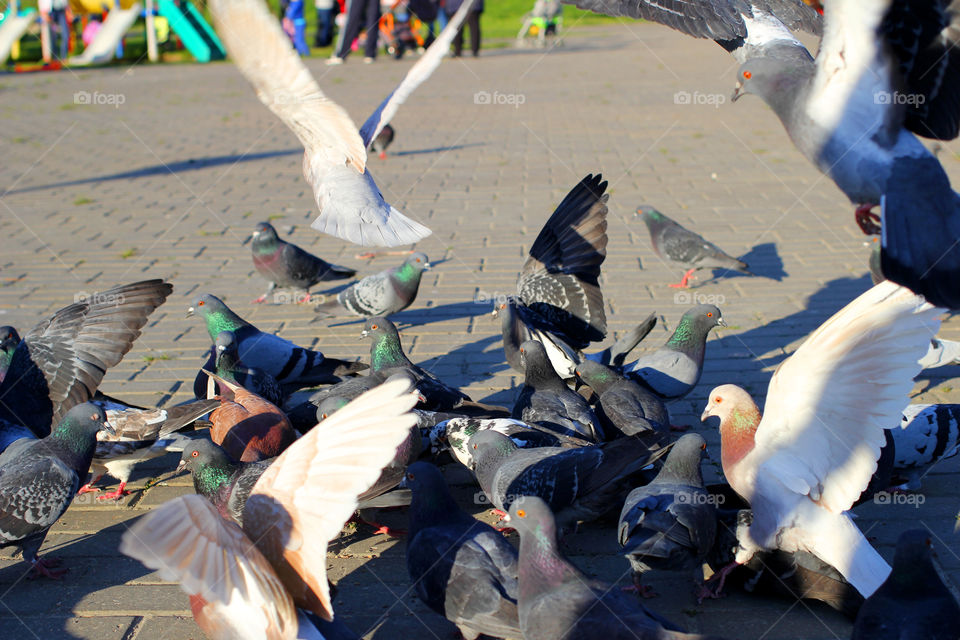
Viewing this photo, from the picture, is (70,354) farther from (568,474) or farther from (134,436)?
(568,474)

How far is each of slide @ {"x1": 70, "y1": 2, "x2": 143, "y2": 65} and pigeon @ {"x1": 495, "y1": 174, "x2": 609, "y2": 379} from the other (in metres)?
25.2

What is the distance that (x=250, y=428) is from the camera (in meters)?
4.29

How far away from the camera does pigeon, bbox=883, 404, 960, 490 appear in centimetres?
406

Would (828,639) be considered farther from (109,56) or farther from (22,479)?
(109,56)

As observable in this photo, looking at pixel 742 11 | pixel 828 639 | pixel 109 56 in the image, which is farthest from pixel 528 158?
pixel 109 56

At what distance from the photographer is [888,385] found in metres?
3.22

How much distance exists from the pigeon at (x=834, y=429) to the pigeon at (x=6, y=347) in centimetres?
412

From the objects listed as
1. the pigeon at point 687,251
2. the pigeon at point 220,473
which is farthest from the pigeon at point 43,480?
the pigeon at point 687,251

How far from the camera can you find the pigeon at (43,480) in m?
3.62

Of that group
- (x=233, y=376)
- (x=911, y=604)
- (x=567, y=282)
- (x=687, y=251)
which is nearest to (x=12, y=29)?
(x=687, y=251)

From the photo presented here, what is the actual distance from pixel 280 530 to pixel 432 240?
6.11 metres

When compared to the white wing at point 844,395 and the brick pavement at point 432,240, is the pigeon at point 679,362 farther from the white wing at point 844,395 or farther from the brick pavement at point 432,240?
the white wing at point 844,395

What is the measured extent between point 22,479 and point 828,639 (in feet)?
11.2

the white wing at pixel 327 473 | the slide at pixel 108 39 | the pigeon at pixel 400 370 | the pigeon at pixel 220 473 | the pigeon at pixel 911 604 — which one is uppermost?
the white wing at pixel 327 473
